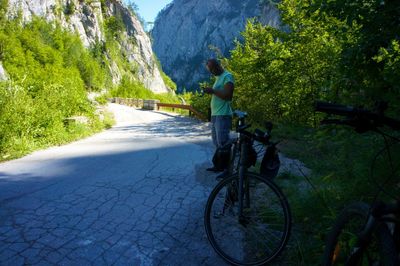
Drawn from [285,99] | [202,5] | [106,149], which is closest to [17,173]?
[106,149]

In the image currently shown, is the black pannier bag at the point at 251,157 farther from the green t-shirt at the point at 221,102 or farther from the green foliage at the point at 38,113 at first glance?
the green foliage at the point at 38,113

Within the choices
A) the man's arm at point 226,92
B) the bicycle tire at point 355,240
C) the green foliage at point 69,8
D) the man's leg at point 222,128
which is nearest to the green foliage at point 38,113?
the man's leg at point 222,128

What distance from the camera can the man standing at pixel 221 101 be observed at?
494 centimetres

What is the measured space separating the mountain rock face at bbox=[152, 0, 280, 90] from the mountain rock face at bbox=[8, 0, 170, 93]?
50.1m

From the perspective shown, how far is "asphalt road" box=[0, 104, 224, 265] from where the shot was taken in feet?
11.7

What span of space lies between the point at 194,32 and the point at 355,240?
171 metres

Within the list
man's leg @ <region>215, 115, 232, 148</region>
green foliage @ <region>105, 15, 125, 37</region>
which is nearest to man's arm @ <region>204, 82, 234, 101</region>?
man's leg @ <region>215, 115, 232, 148</region>

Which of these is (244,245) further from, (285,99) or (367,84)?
(285,99)

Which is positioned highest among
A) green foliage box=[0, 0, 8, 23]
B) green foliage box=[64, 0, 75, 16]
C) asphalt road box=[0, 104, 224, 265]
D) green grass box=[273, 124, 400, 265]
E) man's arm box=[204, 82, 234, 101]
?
green foliage box=[64, 0, 75, 16]

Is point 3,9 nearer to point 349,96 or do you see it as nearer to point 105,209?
point 105,209

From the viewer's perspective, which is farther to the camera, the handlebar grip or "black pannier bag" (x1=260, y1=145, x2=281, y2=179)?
"black pannier bag" (x1=260, y1=145, x2=281, y2=179)

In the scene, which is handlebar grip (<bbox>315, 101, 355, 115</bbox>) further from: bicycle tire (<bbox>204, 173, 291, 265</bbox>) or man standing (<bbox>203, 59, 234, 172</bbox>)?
man standing (<bbox>203, 59, 234, 172</bbox>)

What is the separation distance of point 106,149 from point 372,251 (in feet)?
27.8

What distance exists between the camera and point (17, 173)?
21.9 ft
